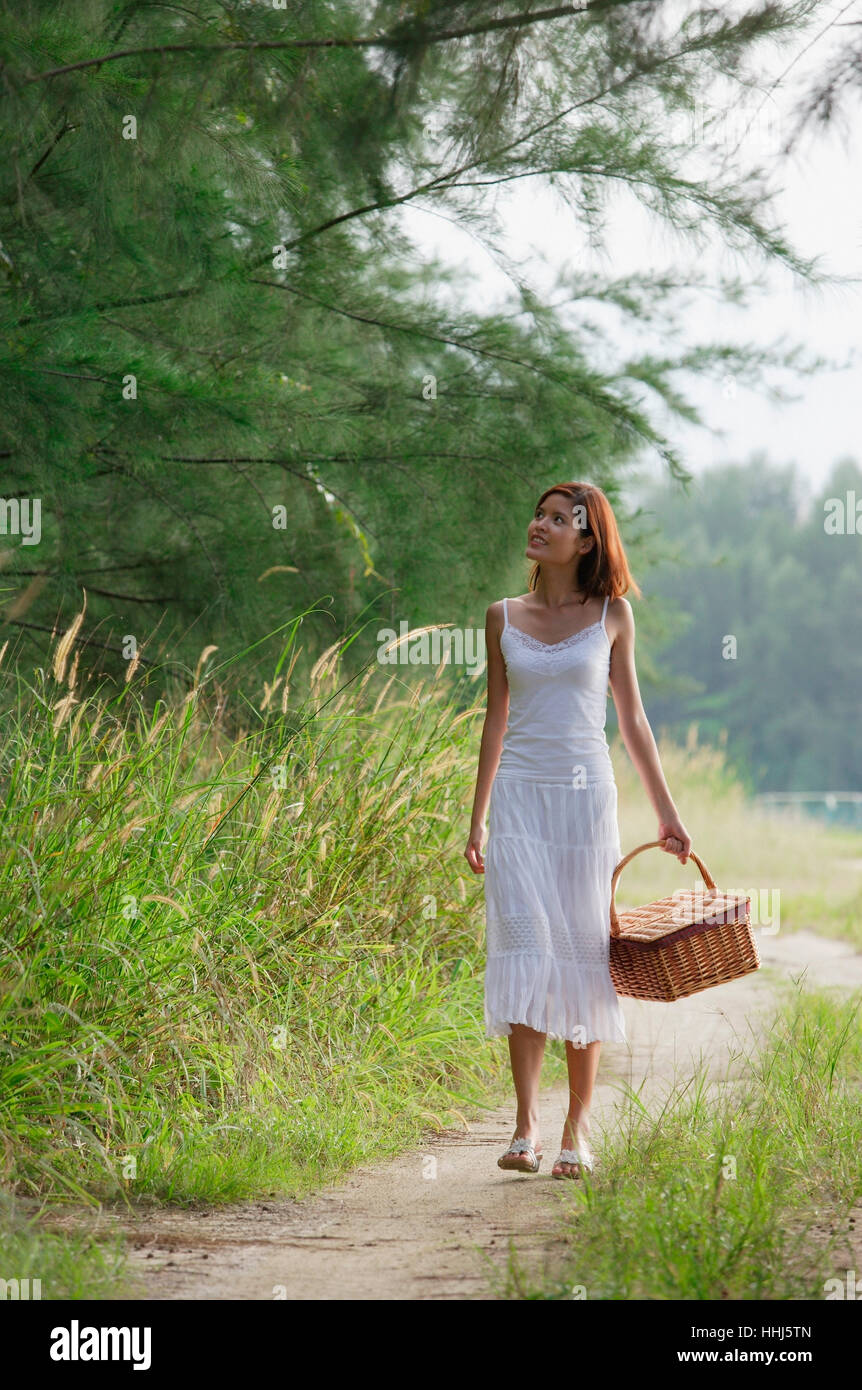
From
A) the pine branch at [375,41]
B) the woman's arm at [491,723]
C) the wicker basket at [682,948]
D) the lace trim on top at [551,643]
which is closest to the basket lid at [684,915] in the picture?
the wicker basket at [682,948]

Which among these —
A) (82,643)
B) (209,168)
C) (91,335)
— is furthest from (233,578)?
(209,168)

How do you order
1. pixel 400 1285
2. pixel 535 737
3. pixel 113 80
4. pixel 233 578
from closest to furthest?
1. pixel 400 1285
2. pixel 535 737
3. pixel 113 80
4. pixel 233 578

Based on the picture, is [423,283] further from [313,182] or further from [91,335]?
[91,335]

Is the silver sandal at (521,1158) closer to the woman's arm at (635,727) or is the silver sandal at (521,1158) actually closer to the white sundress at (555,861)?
the white sundress at (555,861)

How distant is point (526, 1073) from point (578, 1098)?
14cm

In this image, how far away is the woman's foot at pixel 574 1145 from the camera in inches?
124

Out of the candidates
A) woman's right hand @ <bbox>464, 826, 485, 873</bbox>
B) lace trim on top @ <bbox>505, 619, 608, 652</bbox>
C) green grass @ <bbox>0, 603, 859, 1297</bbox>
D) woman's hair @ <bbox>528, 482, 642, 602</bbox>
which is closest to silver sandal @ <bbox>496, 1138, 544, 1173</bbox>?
green grass @ <bbox>0, 603, 859, 1297</bbox>

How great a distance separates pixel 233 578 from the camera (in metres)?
5.18

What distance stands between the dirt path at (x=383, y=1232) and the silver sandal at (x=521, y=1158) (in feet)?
0.12

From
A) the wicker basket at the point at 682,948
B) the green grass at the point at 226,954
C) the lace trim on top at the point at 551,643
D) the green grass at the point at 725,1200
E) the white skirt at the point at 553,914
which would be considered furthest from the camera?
the lace trim on top at the point at 551,643

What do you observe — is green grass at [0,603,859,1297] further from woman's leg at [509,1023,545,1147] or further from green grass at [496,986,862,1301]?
green grass at [496,986,862,1301]

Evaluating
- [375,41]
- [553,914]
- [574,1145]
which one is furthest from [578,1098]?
[375,41]

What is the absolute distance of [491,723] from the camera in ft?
11.7

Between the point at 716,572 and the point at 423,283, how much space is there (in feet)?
101
